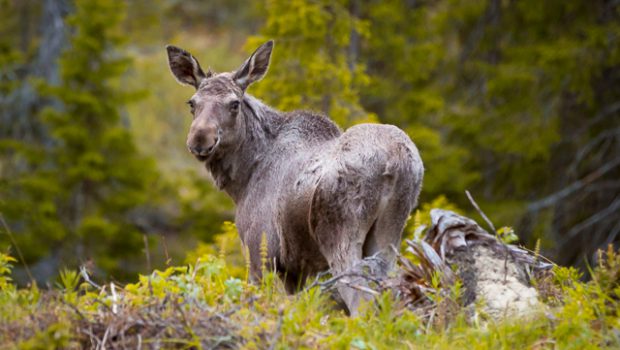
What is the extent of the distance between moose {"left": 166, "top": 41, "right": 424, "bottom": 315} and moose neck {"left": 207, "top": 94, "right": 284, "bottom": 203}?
0.03ft

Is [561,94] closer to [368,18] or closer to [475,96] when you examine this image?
[475,96]

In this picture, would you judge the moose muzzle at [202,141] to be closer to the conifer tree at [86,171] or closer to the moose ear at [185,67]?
the moose ear at [185,67]

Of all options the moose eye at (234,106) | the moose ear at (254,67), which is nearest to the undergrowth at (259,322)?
the moose eye at (234,106)

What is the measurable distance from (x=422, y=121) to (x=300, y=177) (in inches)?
511

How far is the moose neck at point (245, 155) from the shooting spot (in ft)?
26.1

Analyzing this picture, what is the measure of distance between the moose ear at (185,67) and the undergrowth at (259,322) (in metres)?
3.05

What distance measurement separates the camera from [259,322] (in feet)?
15.6

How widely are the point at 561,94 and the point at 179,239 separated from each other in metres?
11.3

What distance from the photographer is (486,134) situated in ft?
62.0

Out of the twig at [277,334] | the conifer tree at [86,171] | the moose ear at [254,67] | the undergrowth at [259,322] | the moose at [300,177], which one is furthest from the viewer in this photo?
the conifer tree at [86,171]

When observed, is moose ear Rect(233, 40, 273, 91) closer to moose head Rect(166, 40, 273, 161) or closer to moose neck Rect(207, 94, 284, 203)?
moose head Rect(166, 40, 273, 161)

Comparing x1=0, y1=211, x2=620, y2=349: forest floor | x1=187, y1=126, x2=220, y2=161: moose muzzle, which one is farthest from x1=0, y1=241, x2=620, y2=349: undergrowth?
x1=187, y1=126, x2=220, y2=161: moose muzzle

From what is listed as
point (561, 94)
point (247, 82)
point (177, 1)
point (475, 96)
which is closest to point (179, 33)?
point (177, 1)

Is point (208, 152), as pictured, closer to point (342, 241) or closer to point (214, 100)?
point (214, 100)
